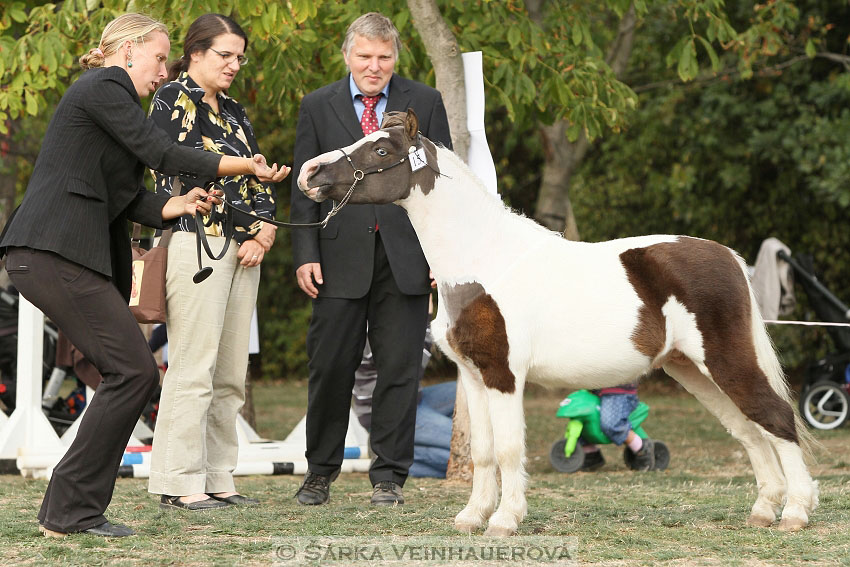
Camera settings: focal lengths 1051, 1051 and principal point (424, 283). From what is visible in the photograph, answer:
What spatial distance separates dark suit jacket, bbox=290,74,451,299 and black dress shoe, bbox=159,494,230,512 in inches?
49.0

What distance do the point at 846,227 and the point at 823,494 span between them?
10.5 m

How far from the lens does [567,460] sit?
324 inches

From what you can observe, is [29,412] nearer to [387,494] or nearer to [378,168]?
[387,494]

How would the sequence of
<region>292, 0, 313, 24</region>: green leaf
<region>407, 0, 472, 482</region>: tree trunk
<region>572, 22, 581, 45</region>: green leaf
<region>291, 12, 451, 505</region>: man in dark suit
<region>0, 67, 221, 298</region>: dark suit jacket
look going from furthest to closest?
1. <region>572, 22, 581, 45</region>: green leaf
2. <region>407, 0, 472, 482</region>: tree trunk
3. <region>292, 0, 313, 24</region>: green leaf
4. <region>291, 12, 451, 505</region>: man in dark suit
5. <region>0, 67, 221, 298</region>: dark suit jacket

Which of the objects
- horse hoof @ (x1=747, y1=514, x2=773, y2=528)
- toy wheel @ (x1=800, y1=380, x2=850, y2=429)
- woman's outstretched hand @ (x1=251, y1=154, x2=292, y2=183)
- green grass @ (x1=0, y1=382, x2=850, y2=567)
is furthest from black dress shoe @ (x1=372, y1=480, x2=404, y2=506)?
toy wheel @ (x1=800, y1=380, x2=850, y2=429)

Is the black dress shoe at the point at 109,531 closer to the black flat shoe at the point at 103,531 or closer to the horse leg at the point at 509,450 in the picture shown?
the black flat shoe at the point at 103,531

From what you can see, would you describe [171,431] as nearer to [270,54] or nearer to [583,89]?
[270,54]

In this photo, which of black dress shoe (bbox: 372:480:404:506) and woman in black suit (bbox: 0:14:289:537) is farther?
black dress shoe (bbox: 372:480:404:506)

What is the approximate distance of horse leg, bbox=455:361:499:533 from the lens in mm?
4961

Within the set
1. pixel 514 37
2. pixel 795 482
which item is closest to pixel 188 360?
pixel 795 482

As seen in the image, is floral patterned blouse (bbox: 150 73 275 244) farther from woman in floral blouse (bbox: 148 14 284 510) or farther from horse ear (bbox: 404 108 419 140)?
horse ear (bbox: 404 108 419 140)

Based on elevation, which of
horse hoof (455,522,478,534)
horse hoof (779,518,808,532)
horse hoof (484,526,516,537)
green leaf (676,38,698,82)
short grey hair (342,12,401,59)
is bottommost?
horse hoof (455,522,478,534)

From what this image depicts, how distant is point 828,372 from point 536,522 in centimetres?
715

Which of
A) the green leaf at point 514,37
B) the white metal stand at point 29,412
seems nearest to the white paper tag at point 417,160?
the green leaf at point 514,37
